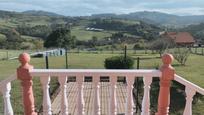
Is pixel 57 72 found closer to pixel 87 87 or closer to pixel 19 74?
pixel 19 74

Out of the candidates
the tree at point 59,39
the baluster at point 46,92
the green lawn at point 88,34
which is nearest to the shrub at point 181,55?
the baluster at point 46,92

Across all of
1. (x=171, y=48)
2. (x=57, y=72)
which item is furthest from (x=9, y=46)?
(x=57, y=72)

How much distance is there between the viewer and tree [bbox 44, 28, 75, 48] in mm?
48656

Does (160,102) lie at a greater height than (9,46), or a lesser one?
greater

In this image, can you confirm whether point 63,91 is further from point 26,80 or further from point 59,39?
point 59,39

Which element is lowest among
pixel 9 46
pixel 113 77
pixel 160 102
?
pixel 9 46

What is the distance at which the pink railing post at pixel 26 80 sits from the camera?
3041 millimetres

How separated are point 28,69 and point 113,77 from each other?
0.79 m

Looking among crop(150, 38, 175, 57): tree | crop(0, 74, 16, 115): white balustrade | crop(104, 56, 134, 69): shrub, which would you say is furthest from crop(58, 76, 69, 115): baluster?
crop(150, 38, 175, 57): tree

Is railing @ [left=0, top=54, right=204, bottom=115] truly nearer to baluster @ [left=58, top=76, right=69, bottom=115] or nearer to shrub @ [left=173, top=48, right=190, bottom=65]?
baluster @ [left=58, top=76, right=69, bottom=115]

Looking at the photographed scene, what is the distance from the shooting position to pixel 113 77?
320 cm

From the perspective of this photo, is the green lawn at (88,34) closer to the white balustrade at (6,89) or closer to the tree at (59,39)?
the tree at (59,39)

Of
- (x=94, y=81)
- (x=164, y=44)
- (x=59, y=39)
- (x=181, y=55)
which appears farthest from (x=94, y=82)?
(x=59, y=39)

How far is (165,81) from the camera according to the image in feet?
10.3
